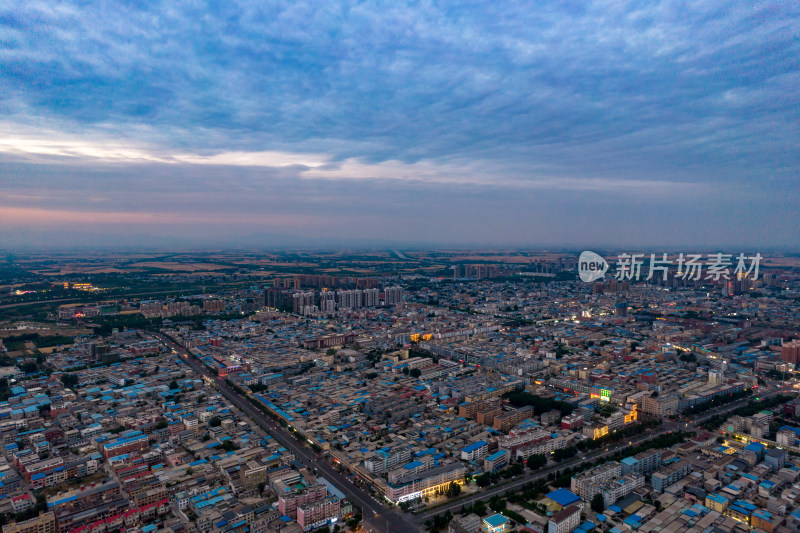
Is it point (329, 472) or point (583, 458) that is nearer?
point (329, 472)

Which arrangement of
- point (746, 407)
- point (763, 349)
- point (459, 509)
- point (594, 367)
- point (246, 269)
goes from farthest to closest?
point (246, 269), point (763, 349), point (594, 367), point (746, 407), point (459, 509)

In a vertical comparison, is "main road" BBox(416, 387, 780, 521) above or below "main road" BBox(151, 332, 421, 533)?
above

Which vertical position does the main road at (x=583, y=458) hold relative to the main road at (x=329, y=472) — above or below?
above

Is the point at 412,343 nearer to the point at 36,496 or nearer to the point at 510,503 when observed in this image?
the point at 510,503

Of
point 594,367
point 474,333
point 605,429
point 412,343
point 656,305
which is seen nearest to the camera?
point 605,429

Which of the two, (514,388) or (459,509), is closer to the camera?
(459,509)

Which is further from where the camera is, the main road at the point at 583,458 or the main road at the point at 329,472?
the main road at the point at 583,458

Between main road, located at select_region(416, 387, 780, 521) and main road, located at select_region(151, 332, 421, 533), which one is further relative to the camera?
main road, located at select_region(416, 387, 780, 521)

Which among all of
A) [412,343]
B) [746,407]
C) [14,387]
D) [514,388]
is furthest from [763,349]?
[14,387]
